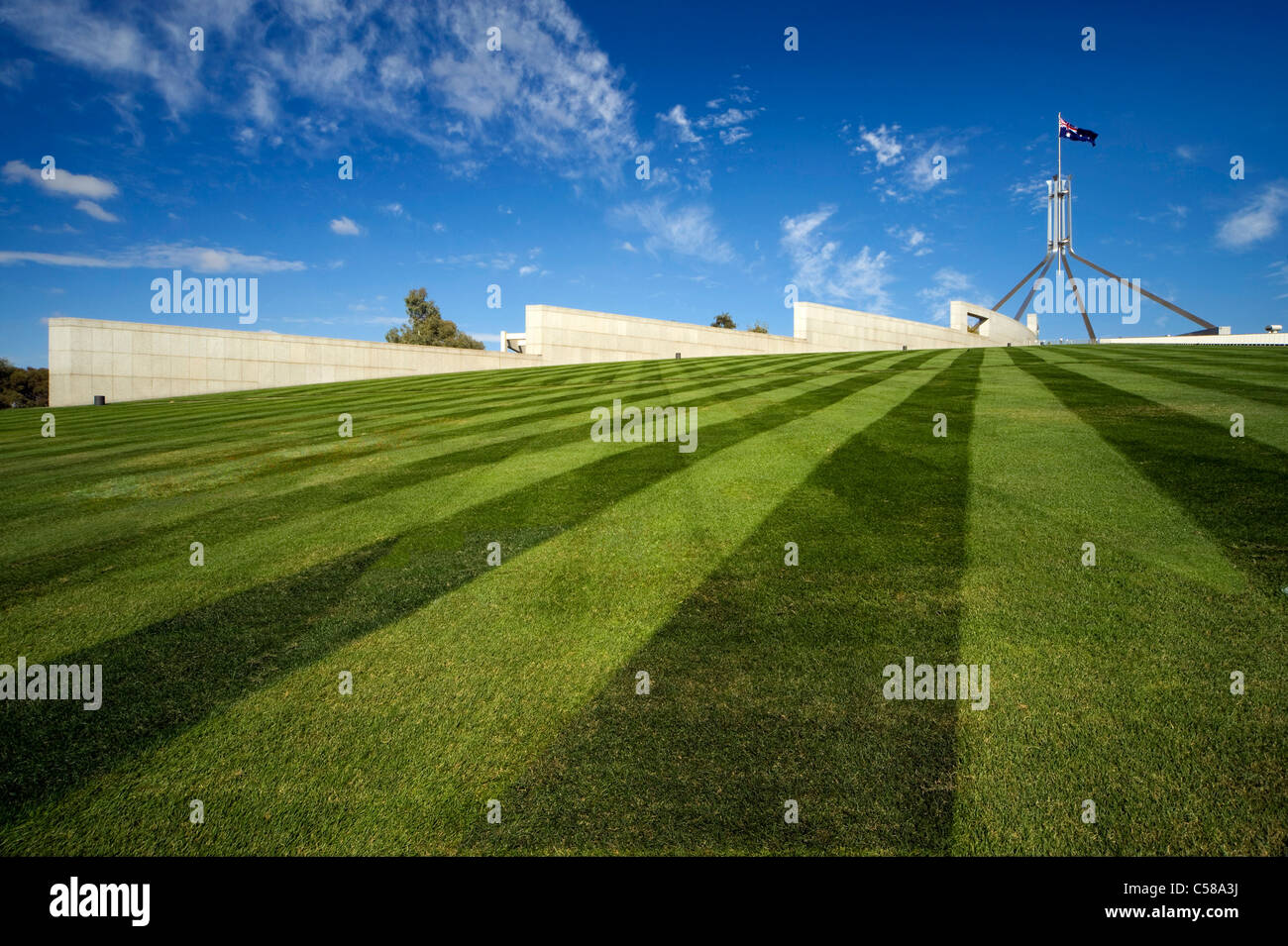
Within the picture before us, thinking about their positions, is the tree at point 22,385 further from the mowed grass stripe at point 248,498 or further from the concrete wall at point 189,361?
the mowed grass stripe at point 248,498

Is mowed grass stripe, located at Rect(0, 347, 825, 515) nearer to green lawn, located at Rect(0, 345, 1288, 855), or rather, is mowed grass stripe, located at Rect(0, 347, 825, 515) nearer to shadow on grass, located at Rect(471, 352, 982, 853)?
green lawn, located at Rect(0, 345, 1288, 855)

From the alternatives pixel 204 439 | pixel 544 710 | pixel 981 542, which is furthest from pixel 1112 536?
pixel 204 439

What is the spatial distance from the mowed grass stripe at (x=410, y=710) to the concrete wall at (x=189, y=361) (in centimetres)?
2941

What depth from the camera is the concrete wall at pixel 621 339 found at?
35094 millimetres

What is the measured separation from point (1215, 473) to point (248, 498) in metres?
12.1

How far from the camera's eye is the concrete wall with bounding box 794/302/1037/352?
1619 inches

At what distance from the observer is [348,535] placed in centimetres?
636

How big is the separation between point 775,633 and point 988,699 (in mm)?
1339

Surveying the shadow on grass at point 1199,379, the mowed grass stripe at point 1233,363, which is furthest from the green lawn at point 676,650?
the mowed grass stripe at point 1233,363

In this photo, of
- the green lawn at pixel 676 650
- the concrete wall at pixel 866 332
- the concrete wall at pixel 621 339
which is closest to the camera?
the green lawn at pixel 676 650

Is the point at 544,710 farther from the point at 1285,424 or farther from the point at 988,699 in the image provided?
the point at 1285,424

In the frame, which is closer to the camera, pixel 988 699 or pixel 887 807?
pixel 887 807

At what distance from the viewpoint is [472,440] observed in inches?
433

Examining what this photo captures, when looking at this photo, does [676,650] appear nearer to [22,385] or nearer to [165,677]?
[165,677]
